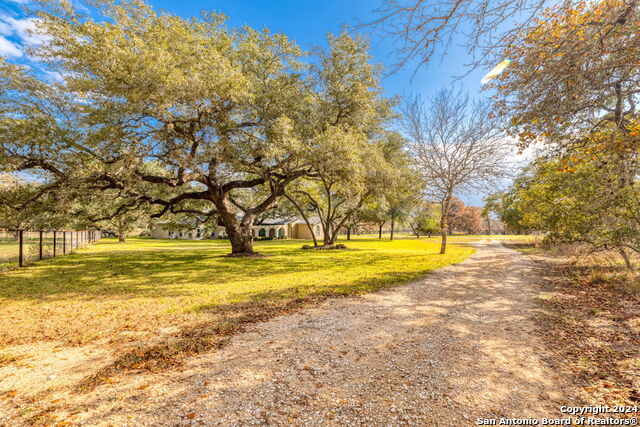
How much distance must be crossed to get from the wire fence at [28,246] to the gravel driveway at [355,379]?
12.7 meters

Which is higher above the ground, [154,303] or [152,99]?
[152,99]

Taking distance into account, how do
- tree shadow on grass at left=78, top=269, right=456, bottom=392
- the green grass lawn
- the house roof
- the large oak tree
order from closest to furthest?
1. tree shadow on grass at left=78, top=269, right=456, bottom=392
2. the green grass lawn
3. the large oak tree
4. the house roof

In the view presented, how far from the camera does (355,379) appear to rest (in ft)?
9.55

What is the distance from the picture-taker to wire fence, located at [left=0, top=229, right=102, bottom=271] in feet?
36.1

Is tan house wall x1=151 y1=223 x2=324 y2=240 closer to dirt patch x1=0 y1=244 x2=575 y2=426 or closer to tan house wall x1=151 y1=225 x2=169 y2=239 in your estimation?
tan house wall x1=151 y1=225 x2=169 y2=239

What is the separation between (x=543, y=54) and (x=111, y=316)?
321 inches

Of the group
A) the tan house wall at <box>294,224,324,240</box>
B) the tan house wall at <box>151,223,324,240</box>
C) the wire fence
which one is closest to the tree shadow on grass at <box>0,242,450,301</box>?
the wire fence

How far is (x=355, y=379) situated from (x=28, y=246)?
16.3 meters

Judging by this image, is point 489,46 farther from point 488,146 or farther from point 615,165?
point 488,146

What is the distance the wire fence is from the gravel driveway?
1269 cm

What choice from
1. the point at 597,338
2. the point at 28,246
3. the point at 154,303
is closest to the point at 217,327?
the point at 154,303

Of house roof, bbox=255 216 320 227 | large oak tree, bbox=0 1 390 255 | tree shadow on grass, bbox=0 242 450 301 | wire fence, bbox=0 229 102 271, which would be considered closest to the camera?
tree shadow on grass, bbox=0 242 450 301

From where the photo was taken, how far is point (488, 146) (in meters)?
15.1

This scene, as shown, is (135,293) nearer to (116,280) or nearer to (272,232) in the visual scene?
(116,280)
